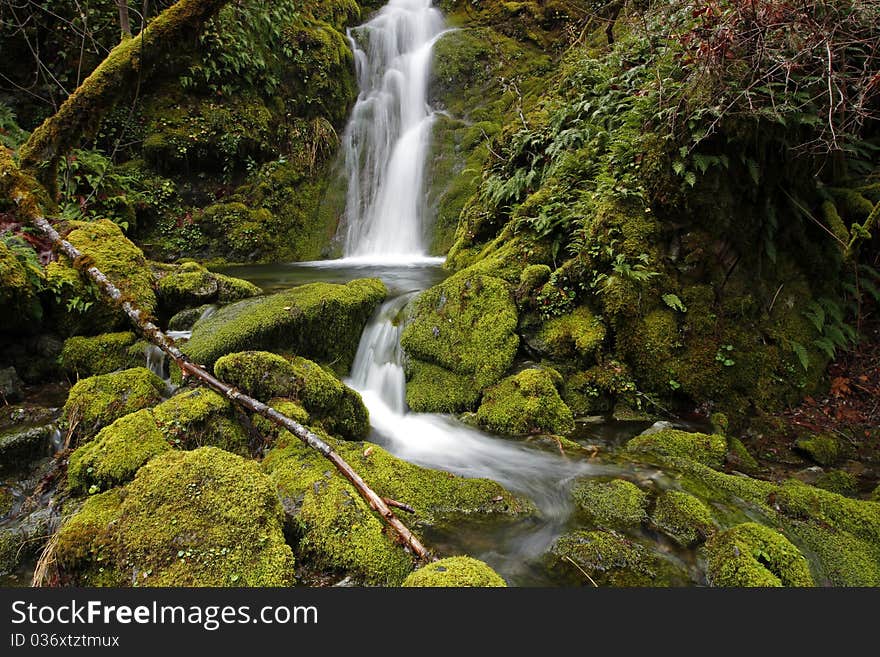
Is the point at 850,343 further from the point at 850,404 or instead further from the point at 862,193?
the point at 862,193

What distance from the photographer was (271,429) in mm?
3420

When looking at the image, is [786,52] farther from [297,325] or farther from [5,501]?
[5,501]

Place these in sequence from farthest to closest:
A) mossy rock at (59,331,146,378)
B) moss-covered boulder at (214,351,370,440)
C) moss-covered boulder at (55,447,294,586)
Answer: mossy rock at (59,331,146,378)
moss-covered boulder at (214,351,370,440)
moss-covered boulder at (55,447,294,586)

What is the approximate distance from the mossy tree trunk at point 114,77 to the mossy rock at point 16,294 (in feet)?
8.24

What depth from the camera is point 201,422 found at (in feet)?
10.8

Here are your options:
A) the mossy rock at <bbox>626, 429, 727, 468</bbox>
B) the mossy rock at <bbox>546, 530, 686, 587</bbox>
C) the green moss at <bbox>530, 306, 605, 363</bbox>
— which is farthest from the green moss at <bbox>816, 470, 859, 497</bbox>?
the green moss at <bbox>530, 306, 605, 363</bbox>

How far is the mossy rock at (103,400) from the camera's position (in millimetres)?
3426

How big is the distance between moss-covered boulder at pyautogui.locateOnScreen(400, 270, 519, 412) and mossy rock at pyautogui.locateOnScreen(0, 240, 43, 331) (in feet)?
13.1

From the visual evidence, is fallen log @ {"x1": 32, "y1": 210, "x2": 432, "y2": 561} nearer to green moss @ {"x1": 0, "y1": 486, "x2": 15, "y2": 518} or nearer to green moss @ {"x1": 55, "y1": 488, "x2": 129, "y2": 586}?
green moss @ {"x1": 55, "y1": 488, "x2": 129, "y2": 586}

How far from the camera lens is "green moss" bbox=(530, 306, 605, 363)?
4.73m

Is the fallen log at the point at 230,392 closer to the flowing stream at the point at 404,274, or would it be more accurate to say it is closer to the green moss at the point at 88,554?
the flowing stream at the point at 404,274

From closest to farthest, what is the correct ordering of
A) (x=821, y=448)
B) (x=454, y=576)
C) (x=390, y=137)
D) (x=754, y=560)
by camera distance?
1. (x=454, y=576)
2. (x=754, y=560)
3. (x=821, y=448)
4. (x=390, y=137)

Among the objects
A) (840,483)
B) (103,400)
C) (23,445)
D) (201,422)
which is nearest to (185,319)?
(103,400)

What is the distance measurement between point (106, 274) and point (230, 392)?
10.3 feet
